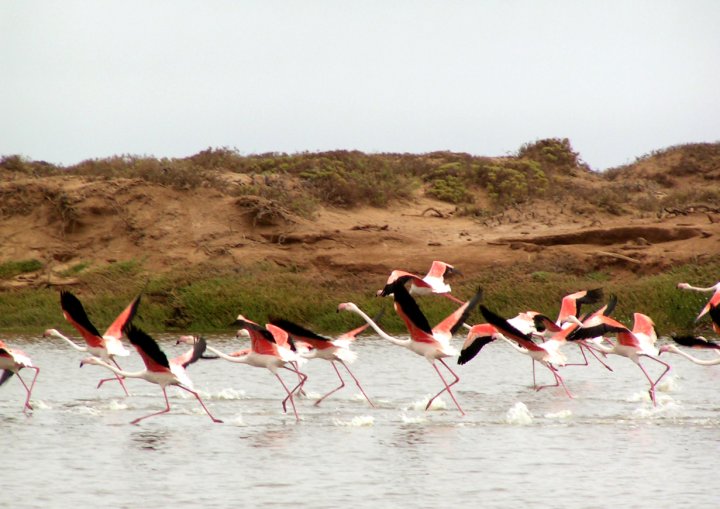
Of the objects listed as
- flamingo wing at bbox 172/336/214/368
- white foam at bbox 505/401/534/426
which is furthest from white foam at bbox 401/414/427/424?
flamingo wing at bbox 172/336/214/368

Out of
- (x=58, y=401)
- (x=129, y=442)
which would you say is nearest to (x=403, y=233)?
(x=58, y=401)

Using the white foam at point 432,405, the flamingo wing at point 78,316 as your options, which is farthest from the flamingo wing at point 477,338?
the flamingo wing at point 78,316

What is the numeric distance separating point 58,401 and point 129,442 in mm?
2769

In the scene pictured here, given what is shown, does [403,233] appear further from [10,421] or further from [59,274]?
[10,421]

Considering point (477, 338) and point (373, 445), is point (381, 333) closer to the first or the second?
point (477, 338)

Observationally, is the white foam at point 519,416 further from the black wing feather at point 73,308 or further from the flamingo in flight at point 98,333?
the black wing feather at point 73,308

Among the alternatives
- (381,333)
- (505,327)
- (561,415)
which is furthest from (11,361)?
(561,415)

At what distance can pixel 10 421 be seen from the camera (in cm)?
1287

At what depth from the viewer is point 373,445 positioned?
11.4m

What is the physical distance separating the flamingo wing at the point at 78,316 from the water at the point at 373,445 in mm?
730

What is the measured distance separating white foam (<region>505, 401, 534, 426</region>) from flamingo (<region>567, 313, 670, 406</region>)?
3.25 feet

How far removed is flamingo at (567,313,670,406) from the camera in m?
12.8

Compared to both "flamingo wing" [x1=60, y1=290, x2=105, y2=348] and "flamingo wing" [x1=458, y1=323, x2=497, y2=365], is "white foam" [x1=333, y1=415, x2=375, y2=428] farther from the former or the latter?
"flamingo wing" [x1=60, y1=290, x2=105, y2=348]

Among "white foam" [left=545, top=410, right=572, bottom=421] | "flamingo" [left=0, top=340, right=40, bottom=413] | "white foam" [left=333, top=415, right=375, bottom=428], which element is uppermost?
"flamingo" [left=0, top=340, right=40, bottom=413]
